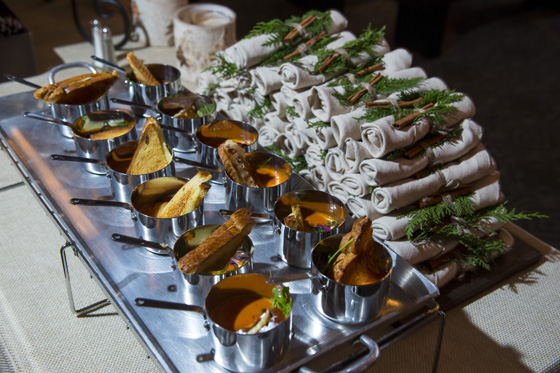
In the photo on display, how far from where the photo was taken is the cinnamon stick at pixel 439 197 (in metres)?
1.23

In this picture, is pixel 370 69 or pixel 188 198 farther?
pixel 370 69

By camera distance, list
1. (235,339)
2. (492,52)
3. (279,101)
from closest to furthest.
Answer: (235,339), (279,101), (492,52)

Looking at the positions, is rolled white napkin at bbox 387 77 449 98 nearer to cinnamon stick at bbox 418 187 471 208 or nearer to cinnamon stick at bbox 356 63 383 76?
cinnamon stick at bbox 356 63 383 76

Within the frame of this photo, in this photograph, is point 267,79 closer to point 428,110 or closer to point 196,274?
point 428,110

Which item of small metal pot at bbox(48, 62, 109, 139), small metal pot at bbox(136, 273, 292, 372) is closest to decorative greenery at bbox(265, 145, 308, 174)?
small metal pot at bbox(48, 62, 109, 139)

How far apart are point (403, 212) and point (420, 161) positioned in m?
0.11

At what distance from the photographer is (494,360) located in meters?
1.19

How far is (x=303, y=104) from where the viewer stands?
131 centimetres

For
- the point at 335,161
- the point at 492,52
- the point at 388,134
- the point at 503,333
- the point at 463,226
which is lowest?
the point at 492,52

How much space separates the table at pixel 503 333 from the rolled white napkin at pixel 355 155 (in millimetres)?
366

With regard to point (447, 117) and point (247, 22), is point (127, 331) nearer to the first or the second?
point (447, 117)

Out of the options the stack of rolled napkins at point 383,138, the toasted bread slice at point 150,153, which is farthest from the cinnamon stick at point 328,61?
the toasted bread slice at point 150,153

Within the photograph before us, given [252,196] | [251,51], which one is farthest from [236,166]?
[251,51]

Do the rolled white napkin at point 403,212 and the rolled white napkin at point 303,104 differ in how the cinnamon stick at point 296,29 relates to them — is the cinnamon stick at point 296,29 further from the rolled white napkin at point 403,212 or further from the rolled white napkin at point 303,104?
the rolled white napkin at point 403,212
